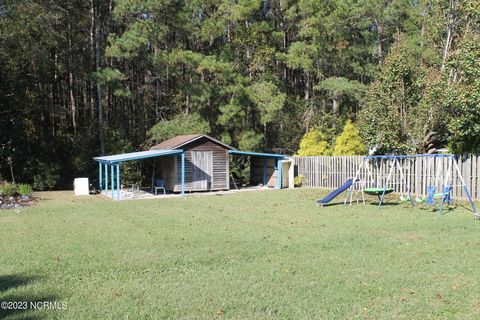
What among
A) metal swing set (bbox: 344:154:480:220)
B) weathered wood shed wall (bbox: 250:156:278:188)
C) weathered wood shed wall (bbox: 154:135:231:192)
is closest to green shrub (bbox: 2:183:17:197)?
weathered wood shed wall (bbox: 154:135:231:192)

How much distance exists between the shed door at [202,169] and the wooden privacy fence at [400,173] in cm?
491

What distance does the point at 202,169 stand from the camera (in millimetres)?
21797

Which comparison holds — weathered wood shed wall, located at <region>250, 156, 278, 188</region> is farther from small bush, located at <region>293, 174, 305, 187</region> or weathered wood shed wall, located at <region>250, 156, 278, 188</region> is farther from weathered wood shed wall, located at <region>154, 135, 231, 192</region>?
weathered wood shed wall, located at <region>154, 135, 231, 192</region>

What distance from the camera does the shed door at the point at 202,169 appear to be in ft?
70.9

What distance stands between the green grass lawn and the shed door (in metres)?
9.53

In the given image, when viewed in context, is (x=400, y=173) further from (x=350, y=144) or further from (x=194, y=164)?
(x=194, y=164)

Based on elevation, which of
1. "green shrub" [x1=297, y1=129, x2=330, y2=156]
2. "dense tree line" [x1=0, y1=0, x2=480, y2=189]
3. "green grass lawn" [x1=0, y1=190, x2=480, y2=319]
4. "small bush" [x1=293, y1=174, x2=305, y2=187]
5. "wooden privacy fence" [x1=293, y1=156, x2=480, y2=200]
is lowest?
"small bush" [x1=293, y1=174, x2=305, y2=187]

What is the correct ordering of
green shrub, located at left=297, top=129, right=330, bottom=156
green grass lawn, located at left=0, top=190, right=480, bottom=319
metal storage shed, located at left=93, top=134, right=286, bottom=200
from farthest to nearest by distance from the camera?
green shrub, located at left=297, top=129, right=330, bottom=156 < metal storage shed, located at left=93, top=134, right=286, bottom=200 < green grass lawn, located at left=0, top=190, right=480, bottom=319

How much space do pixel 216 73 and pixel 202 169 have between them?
6.78m

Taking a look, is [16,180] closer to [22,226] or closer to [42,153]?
[42,153]

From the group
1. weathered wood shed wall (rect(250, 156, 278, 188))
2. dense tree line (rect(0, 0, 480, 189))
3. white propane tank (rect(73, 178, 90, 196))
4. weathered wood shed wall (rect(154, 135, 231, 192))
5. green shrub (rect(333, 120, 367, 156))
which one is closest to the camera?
dense tree line (rect(0, 0, 480, 189))

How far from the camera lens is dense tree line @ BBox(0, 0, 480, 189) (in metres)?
19.8

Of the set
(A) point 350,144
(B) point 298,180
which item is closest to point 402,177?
(A) point 350,144

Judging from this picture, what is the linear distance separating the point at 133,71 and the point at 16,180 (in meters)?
10.8
